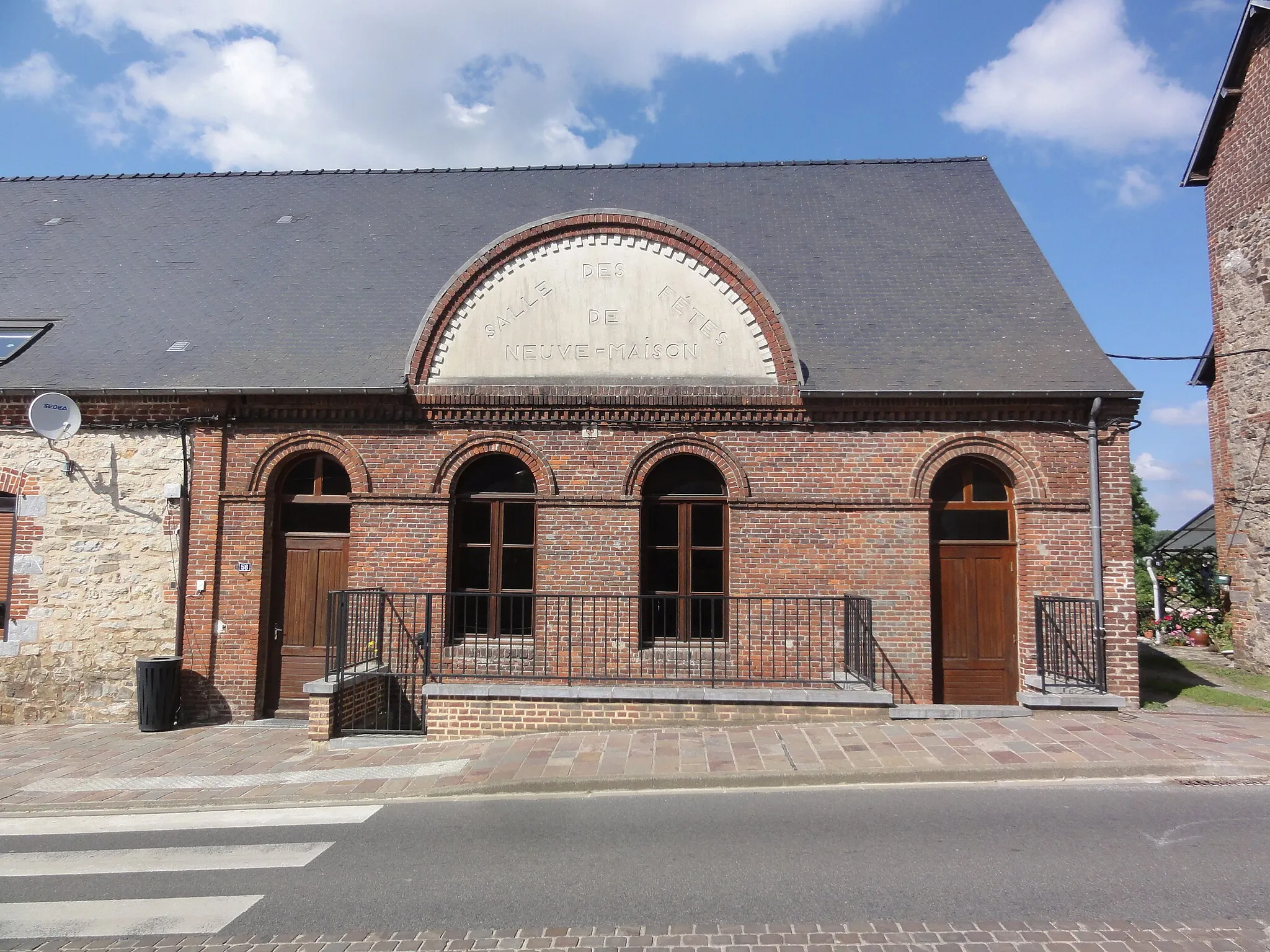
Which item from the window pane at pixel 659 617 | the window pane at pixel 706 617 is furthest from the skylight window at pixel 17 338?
the window pane at pixel 706 617

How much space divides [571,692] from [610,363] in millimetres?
4150

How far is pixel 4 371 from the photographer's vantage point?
36.1 ft

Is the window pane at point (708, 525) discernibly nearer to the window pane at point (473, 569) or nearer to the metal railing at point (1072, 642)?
the window pane at point (473, 569)

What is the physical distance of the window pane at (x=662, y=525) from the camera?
10484 mm

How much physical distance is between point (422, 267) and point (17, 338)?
5886 mm

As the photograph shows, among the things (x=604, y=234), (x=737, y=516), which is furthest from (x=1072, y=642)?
(x=604, y=234)

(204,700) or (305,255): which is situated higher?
(305,255)

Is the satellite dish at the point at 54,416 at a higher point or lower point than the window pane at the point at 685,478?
higher

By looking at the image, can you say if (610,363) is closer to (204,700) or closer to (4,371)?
(204,700)

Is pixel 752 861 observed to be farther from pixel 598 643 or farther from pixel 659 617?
pixel 659 617

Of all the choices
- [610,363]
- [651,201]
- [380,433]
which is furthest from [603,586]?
[651,201]

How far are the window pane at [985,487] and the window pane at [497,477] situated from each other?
18.6 ft

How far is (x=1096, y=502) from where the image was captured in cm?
986

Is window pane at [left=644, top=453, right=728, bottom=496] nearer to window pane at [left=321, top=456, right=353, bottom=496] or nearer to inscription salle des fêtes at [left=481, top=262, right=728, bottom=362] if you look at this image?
inscription salle des fêtes at [left=481, top=262, right=728, bottom=362]
